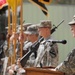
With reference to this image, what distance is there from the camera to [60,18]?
862 cm

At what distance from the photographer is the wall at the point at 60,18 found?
8.53m

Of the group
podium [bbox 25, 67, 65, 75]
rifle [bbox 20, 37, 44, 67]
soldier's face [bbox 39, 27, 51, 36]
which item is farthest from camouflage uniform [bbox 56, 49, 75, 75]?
soldier's face [bbox 39, 27, 51, 36]

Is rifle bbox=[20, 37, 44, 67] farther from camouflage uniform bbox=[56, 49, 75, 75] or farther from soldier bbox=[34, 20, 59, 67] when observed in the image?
camouflage uniform bbox=[56, 49, 75, 75]

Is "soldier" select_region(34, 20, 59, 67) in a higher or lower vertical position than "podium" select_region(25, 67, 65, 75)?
higher

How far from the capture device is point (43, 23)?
15.3 feet

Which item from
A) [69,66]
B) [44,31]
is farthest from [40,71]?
[44,31]

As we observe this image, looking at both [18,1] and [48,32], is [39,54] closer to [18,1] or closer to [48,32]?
[48,32]

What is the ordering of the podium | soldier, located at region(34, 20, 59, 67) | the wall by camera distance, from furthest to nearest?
the wall
soldier, located at region(34, 20, 59, 67)
the podium

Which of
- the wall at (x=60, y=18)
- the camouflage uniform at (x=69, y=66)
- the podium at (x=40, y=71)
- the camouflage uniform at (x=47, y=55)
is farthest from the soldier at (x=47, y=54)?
the wall at (x=60, y=18)

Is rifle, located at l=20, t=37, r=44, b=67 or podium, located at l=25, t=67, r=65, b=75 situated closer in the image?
podium, located at l=25, t=67, r=65, b=75

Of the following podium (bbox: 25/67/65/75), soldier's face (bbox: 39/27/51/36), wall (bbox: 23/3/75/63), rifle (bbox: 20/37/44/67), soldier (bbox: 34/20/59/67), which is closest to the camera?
podium (bbox: 25/67/65/75)

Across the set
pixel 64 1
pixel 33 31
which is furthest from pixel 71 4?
pixel 33 31

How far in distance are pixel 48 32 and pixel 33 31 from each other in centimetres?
95

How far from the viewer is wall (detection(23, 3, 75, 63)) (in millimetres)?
8531
